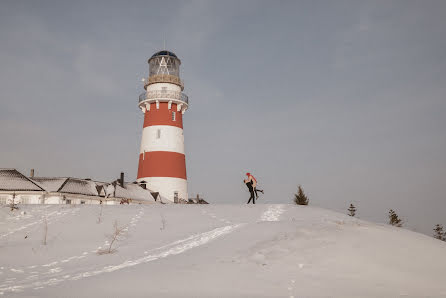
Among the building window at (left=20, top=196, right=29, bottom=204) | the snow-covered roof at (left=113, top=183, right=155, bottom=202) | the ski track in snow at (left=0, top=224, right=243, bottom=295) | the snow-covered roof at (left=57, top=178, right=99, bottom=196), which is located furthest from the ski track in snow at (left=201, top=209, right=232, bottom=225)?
the building window at (left=20, top=196, right=29, bottom=204)

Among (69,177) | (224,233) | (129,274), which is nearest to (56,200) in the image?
(69,177)

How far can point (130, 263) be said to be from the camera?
8.91 meters

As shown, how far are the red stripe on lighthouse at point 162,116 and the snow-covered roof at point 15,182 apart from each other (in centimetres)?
1140

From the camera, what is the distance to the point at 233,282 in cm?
714

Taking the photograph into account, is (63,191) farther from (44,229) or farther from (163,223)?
(163,223)

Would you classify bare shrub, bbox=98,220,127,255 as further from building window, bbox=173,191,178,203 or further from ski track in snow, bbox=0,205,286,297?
building window, bbox=173,191,178,203

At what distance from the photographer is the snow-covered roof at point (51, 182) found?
1344 inches

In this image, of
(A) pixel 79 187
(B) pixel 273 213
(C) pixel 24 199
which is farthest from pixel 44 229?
(A) pixel 79 187

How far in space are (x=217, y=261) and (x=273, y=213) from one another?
23.4 ft

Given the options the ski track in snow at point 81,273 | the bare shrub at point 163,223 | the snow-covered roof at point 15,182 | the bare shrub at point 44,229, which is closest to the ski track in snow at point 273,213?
the ski track in snow at point 81,273

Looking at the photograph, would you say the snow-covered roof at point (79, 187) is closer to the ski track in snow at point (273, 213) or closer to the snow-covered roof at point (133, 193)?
the snow-covered roof at point (133, 193)

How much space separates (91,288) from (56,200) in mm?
28910

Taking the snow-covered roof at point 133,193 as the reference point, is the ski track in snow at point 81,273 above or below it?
below

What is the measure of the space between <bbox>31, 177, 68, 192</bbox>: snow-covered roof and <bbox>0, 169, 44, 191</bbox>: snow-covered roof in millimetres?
924
